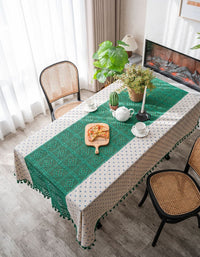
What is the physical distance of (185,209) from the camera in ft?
6.54

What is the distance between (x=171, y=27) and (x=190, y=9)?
0.32 meters

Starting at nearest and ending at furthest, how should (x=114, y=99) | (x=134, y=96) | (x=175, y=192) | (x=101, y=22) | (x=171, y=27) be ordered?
(x=175, y=192)
(x=114, y=99)
(x=134, y=96)
(x=171, y=27)
(x=101, y=22)

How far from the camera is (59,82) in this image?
288cm

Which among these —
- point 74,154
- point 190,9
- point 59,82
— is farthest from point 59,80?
point 190,9

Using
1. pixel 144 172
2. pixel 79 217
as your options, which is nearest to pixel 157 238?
pixel 144 172

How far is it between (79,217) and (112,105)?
1.05 m

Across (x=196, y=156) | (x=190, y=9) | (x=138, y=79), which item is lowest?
(x=196, y=156)

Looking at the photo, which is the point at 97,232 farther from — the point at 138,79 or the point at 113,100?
the point at 138,79

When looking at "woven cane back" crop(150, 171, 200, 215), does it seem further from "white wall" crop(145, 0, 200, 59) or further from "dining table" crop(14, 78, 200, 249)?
"white wall" crop(145, 0, 200, 59)

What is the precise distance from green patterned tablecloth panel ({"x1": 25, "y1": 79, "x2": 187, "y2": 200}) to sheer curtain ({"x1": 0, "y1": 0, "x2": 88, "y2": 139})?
124 centimetres

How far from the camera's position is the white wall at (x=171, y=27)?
2.79 meters

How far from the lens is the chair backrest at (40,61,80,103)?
109 inches

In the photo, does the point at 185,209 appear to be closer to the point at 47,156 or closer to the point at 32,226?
the point at 47,156

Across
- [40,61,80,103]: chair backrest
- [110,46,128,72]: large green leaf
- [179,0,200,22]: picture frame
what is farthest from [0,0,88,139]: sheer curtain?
[179,0,200,22]: picture frame
